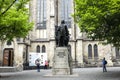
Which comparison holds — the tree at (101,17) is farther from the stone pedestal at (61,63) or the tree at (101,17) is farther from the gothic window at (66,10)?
the gothic window at (66,10)

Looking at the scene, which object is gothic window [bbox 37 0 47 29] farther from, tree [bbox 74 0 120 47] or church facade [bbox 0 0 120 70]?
tree [bbox 74 0 120 47]

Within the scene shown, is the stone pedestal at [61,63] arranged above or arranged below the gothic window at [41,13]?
below

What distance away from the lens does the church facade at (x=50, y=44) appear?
38750 mm

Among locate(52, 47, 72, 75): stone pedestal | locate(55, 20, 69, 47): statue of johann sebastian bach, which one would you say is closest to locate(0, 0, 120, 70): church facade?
locate(55, 20, 69, 47): statue of johann sebastian bach

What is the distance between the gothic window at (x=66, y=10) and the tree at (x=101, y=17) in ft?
69.9

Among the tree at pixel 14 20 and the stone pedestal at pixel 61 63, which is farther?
the stone pedestal at pixel 61 63

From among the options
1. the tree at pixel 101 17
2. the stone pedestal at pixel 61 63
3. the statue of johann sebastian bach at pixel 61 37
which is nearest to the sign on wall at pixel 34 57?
the statue of johann sebastian bach at pixel 61 37

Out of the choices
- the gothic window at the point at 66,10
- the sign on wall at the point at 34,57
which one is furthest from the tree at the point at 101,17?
the gothic window at the point at 66,10

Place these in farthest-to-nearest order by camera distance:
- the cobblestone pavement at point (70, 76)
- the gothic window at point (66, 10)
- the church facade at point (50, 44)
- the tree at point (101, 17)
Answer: the gothic window at point (66, 10) < the church facade at point (50, 44) < the cobblestone pavement at point (70, 76) < the tree at point (101, 17)

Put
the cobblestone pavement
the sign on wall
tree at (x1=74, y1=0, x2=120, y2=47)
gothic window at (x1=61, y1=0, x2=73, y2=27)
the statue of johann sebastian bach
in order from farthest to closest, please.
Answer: gothic window at (x1=61, y1=0, x2=73, y2=27) → the sign on wall → the statue of johann sebastian bach → the cobblestone pavement → tree at (x1=74, y1=0, x2=120, y2=47)

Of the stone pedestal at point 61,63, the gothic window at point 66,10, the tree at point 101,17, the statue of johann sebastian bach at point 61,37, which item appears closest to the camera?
the tree at point 101,17

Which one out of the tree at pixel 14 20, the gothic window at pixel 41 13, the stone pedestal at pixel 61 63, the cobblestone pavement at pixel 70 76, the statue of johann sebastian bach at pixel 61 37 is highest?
the gothic window at pixel 41 13

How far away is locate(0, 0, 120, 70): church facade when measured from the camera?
38.8m

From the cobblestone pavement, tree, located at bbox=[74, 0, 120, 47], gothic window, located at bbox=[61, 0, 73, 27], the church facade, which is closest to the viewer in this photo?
tree, located at bbox=[74, 0, 120, 47]
